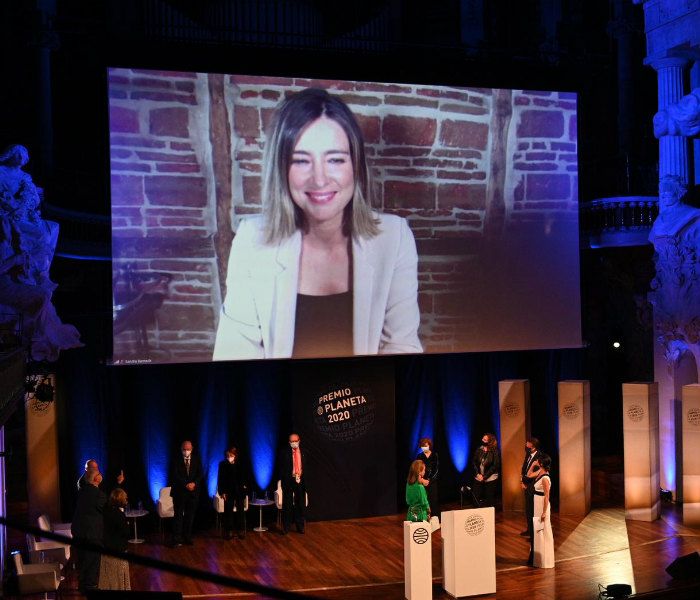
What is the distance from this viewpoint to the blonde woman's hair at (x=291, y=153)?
10.3m

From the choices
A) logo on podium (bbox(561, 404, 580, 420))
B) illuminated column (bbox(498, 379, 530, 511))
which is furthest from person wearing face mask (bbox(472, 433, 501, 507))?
logo on podium (bbox(561, 404, 580, 420))

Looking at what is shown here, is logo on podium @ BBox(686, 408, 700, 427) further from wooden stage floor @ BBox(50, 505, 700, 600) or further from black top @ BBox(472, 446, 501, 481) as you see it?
black top @ BBox(472, 446, 501, 481)

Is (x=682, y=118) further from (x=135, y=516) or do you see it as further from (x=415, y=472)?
(x=135, y=516)

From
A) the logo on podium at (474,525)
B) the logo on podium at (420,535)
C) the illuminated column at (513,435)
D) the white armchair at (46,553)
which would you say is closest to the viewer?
the logo on podium at (420,535)

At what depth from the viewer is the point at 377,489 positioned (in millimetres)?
11828

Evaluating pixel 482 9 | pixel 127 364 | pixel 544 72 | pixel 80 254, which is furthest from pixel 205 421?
pixel 482 9

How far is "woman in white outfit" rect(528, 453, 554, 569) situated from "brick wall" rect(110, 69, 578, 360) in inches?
89.7

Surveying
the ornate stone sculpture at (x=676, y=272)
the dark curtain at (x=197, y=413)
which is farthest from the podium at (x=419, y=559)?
the ornate stone sculpture at (x=676, y=272)

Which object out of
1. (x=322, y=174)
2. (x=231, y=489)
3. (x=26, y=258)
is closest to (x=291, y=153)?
(x=322, y=174)

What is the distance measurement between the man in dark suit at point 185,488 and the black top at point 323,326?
172 centimetres

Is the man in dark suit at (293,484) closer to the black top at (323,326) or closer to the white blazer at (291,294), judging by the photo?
the black top at (323,326)

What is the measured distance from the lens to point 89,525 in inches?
307

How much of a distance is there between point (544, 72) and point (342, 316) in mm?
4043

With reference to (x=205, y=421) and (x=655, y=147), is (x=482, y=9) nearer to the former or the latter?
(x=655, y=147)
